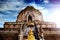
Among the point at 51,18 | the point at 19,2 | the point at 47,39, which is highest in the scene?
the point at 19,2

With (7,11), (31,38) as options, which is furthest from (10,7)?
(31,38)

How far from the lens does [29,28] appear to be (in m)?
10.6

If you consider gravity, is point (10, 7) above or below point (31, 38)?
above

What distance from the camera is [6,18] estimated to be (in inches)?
394

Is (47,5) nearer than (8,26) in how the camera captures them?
Yes

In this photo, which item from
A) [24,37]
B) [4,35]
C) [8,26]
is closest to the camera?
[24,37]

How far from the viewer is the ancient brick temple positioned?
9959 mm

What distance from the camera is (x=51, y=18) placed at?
9.96 m

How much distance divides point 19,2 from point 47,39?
1.85 meters

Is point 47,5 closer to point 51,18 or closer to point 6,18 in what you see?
point 51,18

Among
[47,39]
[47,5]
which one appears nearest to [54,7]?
[47,5]

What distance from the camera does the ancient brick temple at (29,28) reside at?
32.7ft

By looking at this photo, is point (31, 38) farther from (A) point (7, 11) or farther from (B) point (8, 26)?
(B) point (8, 26)

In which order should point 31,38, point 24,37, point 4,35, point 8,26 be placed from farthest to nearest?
point 8,26, point 4,35, point 24,37, point 31,38
